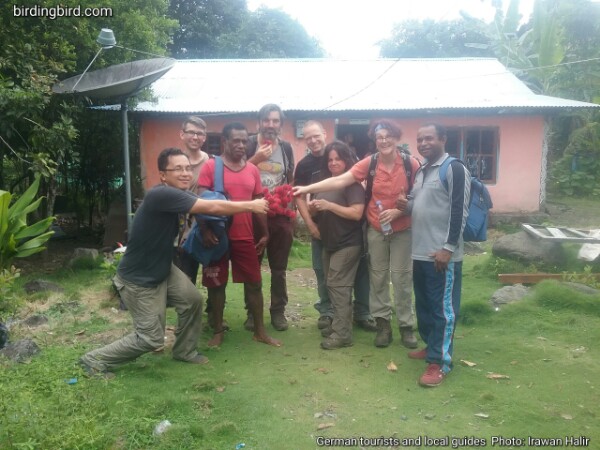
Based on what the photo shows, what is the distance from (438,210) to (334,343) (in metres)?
1.47

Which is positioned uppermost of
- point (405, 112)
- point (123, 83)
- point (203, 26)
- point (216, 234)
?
point (203, 26)

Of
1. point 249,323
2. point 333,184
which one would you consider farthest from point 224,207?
point 249,323

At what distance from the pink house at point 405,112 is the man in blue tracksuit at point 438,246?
7333 millimetres

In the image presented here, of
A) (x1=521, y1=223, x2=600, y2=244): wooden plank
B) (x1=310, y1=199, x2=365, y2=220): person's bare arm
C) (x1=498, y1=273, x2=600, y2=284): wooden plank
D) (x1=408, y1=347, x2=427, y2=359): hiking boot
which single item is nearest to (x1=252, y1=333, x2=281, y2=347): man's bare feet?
(x1=408, y1=347, x2=427, y2=359): hiking boot

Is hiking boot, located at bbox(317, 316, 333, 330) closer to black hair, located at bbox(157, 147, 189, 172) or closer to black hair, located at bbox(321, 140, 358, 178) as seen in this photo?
black hair, located at bbox(321, 140, 358, 178)

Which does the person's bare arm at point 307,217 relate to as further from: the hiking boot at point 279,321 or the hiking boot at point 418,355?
the hiking boot at point 418,355

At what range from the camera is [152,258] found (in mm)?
4043

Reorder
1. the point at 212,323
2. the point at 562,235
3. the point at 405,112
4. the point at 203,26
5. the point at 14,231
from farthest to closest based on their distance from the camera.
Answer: the point at 203,26 < the point at 405,112 < the point at 562,235 < the point at 14,231 < the point at 212,323

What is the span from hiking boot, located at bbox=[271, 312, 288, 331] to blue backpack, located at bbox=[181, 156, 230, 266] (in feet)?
3.33

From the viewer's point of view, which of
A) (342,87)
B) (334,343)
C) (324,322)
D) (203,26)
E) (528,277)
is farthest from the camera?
(203,26)

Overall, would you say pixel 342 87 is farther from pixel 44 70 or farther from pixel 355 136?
pixel 44 70

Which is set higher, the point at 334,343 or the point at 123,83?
the point at 123,83

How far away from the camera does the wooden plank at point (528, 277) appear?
6.50 meters

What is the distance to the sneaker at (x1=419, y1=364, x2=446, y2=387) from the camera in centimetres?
397
